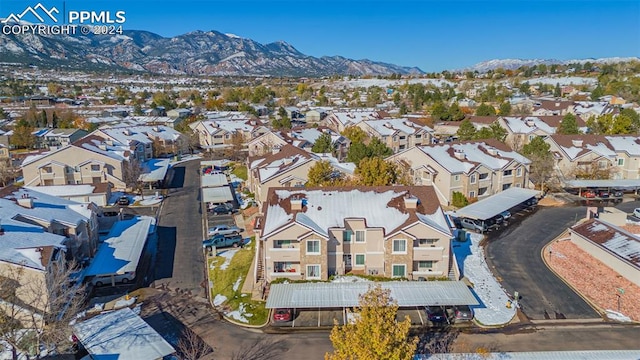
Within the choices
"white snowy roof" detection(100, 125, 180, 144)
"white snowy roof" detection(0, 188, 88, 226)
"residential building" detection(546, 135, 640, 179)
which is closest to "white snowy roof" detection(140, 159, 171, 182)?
"white snowy roof" detection(100, 125, 180, 144)

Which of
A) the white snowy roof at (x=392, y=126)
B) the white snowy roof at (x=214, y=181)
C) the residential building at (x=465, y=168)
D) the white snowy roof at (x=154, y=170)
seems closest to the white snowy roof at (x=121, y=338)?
the white snowy roof at (x=214, y=181)

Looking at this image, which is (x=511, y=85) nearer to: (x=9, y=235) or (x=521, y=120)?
(x=521, y=120)

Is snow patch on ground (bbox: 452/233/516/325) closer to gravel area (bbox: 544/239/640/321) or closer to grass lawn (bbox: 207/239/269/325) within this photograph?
gravel area (bbox: 544/239/640/321)

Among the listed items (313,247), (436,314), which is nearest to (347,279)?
(313,247)

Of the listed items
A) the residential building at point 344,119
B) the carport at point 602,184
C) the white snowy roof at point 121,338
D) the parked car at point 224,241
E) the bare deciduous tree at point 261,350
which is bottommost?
the bare deciduous tree at point 261,350

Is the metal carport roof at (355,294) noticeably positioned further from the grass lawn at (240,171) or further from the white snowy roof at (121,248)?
the grass lawn at (240,171)

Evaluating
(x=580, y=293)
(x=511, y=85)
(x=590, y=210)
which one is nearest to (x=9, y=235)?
(x=580, y=293)
